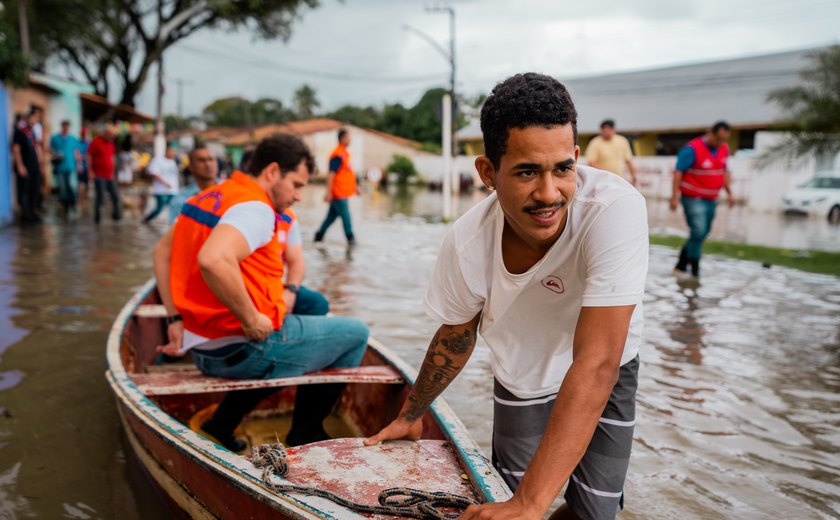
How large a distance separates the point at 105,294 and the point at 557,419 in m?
Answer: 6.51

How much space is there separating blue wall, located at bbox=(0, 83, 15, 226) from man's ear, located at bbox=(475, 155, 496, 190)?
1204cm

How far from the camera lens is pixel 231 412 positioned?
3.36 meters

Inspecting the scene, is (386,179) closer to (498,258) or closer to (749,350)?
(749,350)

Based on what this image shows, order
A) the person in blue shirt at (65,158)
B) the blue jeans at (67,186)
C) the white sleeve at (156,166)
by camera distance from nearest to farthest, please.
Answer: the white sleeve at (156,166) → the person in blue shirt at (65,158) → the blue jeans at (67,186)

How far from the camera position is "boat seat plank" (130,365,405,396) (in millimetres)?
3203

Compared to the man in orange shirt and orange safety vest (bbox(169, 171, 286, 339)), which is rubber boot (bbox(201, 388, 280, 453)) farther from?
the man in orange shirt

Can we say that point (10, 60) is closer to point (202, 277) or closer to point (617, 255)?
point (202, 277)

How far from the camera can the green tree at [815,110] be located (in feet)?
31.0

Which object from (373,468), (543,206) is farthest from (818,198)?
(543,206)

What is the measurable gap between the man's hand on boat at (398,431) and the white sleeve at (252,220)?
1046mm

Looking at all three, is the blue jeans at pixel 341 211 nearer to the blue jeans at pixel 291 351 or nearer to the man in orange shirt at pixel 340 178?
the man in orange shirt at pixel 340 178

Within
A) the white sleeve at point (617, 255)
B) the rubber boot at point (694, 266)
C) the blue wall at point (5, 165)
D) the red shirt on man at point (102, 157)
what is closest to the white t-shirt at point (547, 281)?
the white sleeve at point (617, 255)

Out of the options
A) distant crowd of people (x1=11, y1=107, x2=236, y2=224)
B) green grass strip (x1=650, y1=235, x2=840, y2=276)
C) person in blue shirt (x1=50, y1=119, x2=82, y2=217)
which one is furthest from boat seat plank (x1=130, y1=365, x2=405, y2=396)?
person in blue shirt (x1=50, y1=119, x2=82, y2=217)

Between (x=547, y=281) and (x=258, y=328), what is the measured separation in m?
1.55
